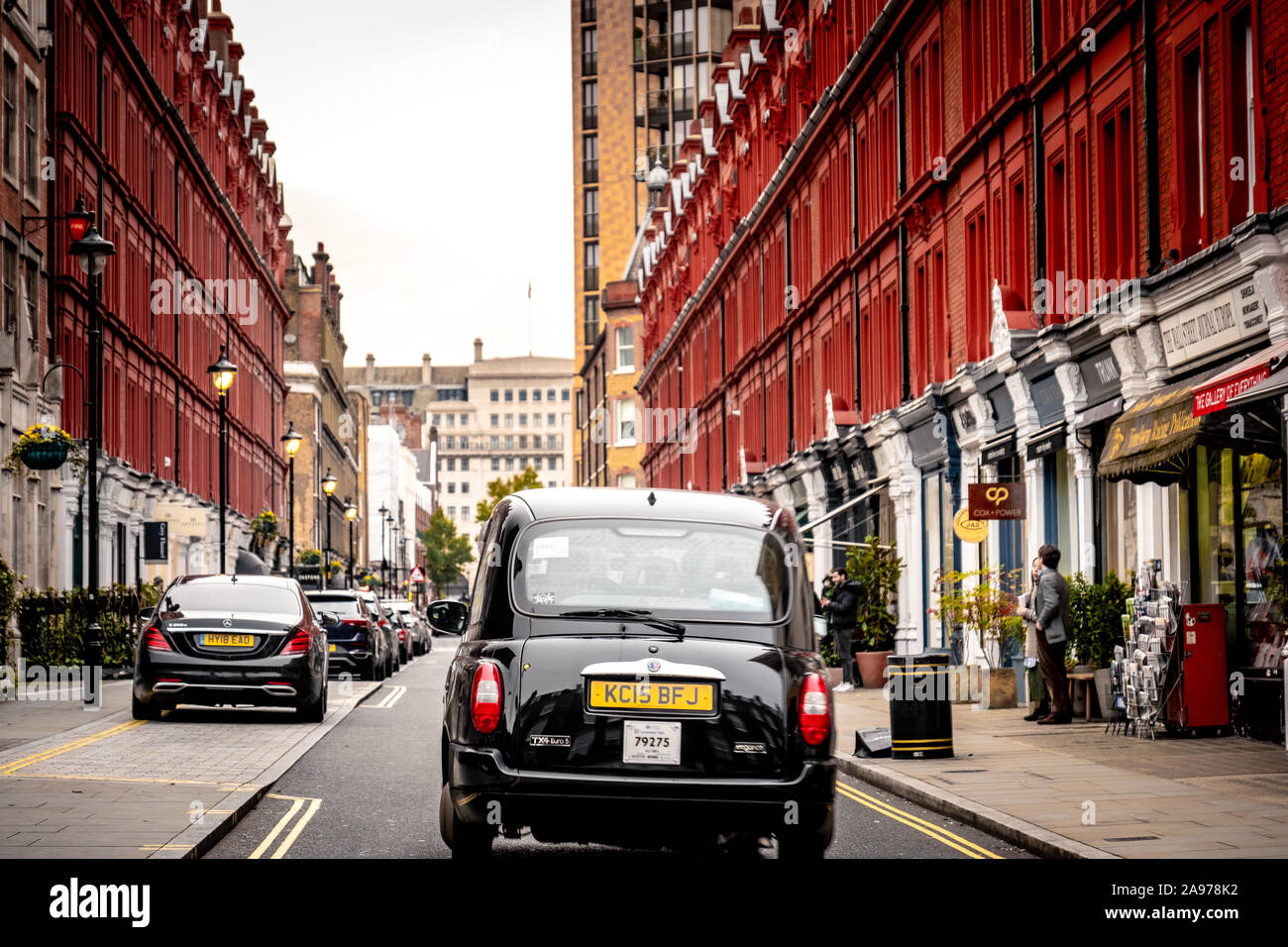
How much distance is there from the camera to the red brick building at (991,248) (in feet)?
59.8

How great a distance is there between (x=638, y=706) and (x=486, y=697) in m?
0.71

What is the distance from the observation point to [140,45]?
46375mm

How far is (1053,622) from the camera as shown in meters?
18.6

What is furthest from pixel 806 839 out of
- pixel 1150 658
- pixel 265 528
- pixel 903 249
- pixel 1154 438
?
pixel 265 528

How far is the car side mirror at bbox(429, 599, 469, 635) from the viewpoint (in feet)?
35.9

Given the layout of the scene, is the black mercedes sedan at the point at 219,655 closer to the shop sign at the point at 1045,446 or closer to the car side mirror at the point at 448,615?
the car side mirror at the point at 448,615

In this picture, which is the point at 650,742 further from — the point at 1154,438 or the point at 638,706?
the point at 1154,438

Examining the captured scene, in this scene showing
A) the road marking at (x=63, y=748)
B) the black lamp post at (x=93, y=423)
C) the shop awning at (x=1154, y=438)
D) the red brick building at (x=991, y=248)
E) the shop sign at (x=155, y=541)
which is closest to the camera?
the road marking at (x=63, y=748)

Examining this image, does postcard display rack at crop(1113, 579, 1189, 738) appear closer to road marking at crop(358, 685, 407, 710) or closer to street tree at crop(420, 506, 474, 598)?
road marking at crop(358, 685, 407, 710)

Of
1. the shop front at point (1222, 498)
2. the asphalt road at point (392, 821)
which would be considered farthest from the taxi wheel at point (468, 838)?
the shop front at point (1222, 498)

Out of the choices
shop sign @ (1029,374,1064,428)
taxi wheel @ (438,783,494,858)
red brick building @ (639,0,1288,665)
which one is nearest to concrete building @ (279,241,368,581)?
red brick building @ (639,0,1288,665)

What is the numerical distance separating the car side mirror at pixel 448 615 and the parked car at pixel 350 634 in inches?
816
